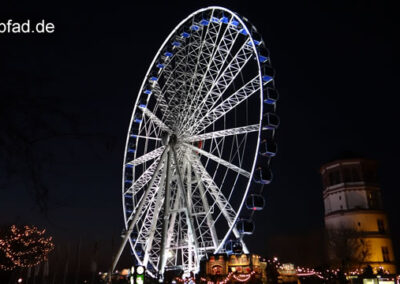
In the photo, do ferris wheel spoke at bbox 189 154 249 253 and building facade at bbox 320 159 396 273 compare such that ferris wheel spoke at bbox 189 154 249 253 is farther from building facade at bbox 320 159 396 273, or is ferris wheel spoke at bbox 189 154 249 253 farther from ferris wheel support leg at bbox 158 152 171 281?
building facade at bbox 320 159 396 273

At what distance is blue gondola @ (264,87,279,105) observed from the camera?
25.4 metres

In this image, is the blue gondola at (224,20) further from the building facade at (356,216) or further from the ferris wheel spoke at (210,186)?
the building facade at (356,216)

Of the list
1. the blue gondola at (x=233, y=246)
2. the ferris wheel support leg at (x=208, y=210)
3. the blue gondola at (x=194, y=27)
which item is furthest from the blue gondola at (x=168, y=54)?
the blue gondola at (x=233, y=246)

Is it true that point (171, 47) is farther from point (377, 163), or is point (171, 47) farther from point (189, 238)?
point (377, 163)

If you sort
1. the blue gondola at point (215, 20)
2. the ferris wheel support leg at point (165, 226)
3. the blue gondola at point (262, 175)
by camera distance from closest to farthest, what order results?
1. the blue gondola at point (262, 175)
2. the ferris wheel support leg at point (165, 226)
3. the blue gondola at point (215, 20)

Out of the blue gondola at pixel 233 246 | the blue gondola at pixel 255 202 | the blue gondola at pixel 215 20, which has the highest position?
the blue gondola at pixel 215 20

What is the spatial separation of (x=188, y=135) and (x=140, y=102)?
716 centimetres

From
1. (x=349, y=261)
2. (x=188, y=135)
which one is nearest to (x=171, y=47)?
(x=188, y=135)

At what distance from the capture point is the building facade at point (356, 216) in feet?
159

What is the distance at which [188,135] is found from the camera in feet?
94.0

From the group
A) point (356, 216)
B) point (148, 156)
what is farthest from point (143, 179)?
point (356, 216)

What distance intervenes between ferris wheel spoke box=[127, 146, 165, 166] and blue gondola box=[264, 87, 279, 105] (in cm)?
837

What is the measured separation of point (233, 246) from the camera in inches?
989

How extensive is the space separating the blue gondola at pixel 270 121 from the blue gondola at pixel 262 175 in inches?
98.2
